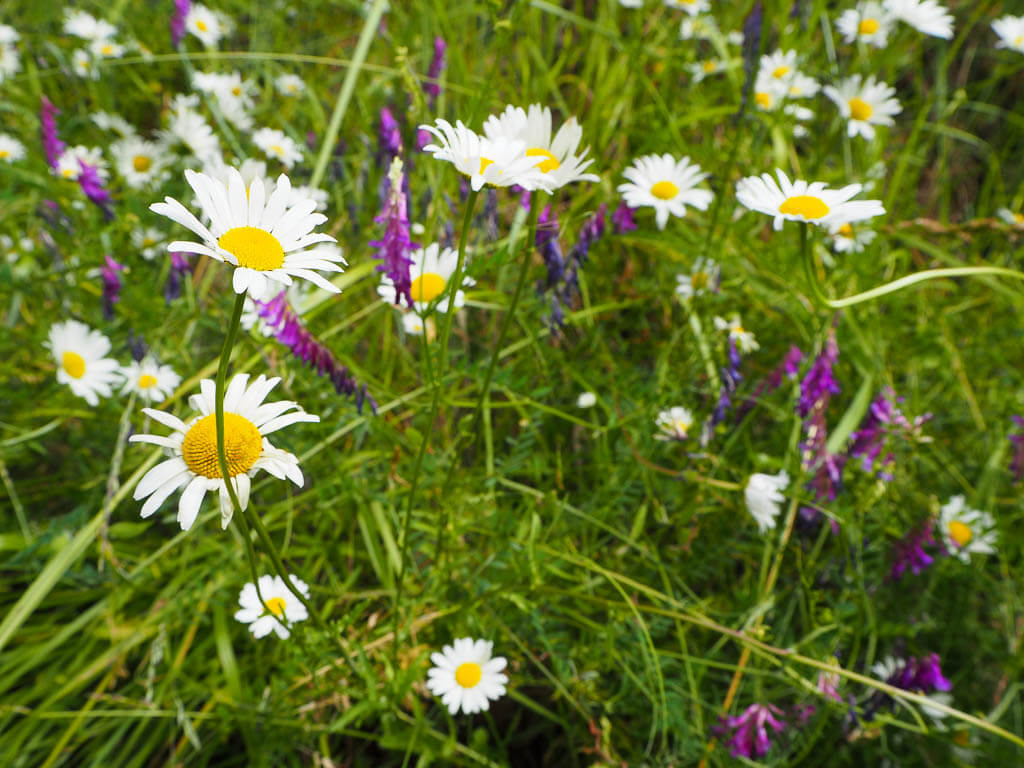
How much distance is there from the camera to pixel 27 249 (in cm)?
198

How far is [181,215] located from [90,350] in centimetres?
122

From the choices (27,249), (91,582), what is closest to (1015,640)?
(91,582)

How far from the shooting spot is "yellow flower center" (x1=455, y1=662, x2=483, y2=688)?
1.26m

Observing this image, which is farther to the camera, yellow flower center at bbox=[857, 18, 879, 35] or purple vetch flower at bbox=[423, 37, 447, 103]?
yellow flower center at bbox=[857, 18, 879, 35]

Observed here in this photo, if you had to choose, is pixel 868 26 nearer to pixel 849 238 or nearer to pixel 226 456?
pixel 849 238

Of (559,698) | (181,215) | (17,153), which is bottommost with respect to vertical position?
(559,698)

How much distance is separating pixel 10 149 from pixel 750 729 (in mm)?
2501

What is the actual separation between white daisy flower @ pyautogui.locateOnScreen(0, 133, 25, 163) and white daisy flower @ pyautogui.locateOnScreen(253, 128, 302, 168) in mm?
726

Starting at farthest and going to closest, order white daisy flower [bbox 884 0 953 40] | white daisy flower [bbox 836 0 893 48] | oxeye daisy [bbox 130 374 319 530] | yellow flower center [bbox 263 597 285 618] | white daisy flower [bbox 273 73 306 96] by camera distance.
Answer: white daisy flower [bbox 273 73 306 96]
white daisy flower [bbox 836 0 893 48]
white daisy flower [bbox 884 0 953 40]
yellow flower center [bbox 263 597 285 618]
oxeye daisy [bbox 130 374 319 530]

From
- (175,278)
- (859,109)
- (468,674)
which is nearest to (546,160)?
(468,674)

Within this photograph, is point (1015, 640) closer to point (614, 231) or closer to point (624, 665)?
point (624, 665)

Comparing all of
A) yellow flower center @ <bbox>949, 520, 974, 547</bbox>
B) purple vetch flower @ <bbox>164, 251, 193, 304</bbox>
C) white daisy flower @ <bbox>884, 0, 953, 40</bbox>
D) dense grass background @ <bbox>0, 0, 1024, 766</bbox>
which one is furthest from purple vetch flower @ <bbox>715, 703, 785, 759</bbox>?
white daisy flower @ <bbox>884, 0, 953, 40</bbox>

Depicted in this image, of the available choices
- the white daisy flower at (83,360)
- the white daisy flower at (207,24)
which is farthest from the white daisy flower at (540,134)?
the white daisy flower at (207,24)

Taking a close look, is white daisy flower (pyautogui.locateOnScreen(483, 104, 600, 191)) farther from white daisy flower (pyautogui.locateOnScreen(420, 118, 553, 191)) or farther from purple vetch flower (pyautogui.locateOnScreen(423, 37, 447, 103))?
purple vetch flower (pyautogui.locateOnScreen(423, 37, 447, 103))
